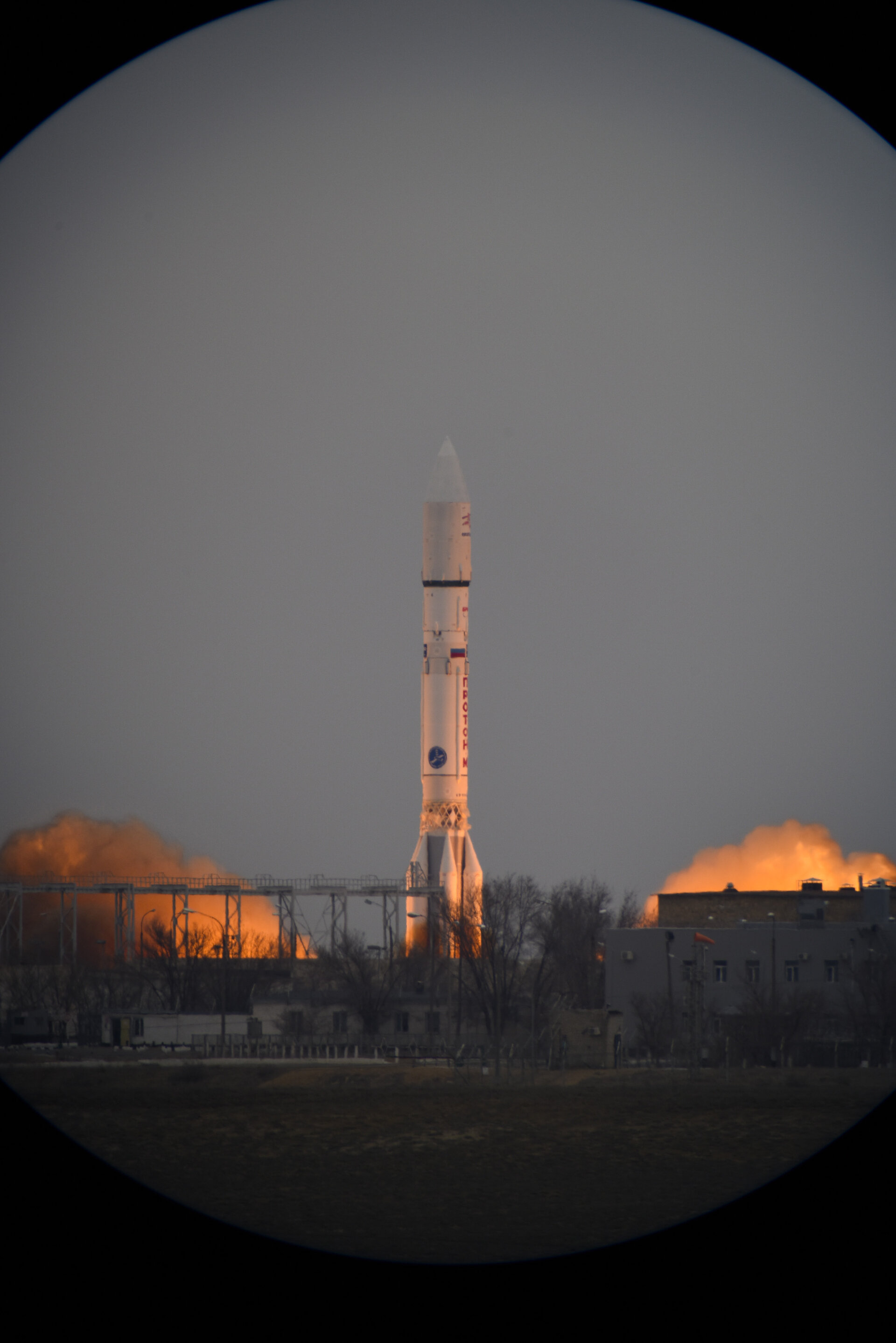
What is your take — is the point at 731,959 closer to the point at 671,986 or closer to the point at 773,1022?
the point at 671,986

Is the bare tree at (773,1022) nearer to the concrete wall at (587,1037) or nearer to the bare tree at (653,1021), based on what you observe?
the bare tree at (653,1021)

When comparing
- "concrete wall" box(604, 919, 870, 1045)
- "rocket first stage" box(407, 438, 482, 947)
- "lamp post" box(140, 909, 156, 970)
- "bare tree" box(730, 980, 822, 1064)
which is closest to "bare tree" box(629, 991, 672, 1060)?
"concrete wall" box(604, 919, 870, 1045)

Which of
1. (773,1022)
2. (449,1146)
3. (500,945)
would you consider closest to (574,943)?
(500,945)

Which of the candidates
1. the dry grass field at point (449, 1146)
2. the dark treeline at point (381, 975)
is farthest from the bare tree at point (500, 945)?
the dry grass field at point (449, 1146)

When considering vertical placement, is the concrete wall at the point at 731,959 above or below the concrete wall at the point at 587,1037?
above

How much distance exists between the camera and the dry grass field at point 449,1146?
37406 mm

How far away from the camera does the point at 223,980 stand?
280ft

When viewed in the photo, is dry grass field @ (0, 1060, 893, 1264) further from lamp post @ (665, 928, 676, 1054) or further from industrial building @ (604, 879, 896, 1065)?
lamp post @ (665, 928, 676, 1054)

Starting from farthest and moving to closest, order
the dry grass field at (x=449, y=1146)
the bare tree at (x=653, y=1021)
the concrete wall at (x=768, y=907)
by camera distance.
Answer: the concrete wall at (x=768, y=907)
the bare tree at (x=653, y=1021)
the dry grass field at (x=449, y=1146)

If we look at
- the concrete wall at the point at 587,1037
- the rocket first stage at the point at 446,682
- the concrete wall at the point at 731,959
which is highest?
the rocket first stage at the point at 446,682

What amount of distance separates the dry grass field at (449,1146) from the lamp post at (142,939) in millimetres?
37775

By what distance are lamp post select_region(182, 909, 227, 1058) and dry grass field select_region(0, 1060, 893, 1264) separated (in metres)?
13.0

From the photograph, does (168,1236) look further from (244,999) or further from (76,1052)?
(244,999)

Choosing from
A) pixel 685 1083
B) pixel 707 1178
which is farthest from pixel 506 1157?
pixel 685 1083
